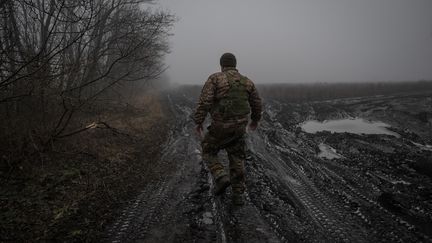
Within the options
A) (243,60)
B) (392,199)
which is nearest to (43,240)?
(392,199)

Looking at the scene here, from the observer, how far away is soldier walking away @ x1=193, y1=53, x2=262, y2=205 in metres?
4.69

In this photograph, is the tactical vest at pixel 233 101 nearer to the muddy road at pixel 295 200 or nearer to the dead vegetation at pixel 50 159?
the muddy road at pixel 295 200

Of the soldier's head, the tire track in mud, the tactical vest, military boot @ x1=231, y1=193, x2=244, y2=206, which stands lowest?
the tire track in mud

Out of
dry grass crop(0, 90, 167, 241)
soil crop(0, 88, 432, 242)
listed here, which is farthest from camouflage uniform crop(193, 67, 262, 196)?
dry grass crop(0, 90, 167, 241)

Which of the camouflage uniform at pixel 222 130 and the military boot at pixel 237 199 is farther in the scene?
the camouflage uniform at pixel 222 130

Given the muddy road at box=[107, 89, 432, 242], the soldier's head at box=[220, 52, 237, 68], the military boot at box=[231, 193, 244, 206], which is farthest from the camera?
the soldier's head at box=[220, 52, 237, 68]

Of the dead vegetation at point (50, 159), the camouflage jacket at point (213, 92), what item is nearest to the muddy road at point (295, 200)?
the dead vegetation at point (50, 159)

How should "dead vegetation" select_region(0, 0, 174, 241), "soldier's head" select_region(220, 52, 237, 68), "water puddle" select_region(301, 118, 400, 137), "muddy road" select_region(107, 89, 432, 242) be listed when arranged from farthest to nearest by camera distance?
"water puddle" select_region(301, 118, 400, 137), "soldier's head" select_region(220, 52, 237, 68), "dead vegetation" select_region(0, 0, 174, 241), "muddy road" select_region(107, 89, 432, 242)

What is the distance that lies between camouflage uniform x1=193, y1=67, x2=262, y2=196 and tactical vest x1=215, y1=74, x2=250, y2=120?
38 millimetres

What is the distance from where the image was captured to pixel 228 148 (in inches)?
193

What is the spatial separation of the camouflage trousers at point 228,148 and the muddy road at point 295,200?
0.41m

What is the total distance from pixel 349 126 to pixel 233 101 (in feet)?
28.1

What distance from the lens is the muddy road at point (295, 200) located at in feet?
12.2

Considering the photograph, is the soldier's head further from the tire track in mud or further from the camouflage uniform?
the tire track in mud
